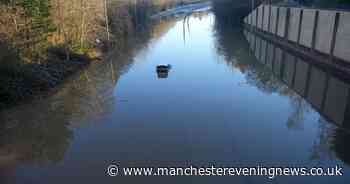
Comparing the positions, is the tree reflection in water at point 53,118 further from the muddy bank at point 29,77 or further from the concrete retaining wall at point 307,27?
the concrete retaining wall at point 307,27

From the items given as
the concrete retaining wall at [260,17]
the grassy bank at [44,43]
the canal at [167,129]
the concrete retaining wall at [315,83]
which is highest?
the concrete retaining wall at [260,17]

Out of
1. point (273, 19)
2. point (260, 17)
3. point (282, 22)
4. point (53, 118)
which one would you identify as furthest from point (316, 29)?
point (53, 118)

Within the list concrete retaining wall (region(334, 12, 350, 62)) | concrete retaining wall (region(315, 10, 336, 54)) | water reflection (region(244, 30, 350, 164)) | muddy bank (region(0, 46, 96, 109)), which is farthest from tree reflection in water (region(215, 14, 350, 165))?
muddy bank (region(0, 46, 96, 109))

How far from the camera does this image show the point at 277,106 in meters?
18.4

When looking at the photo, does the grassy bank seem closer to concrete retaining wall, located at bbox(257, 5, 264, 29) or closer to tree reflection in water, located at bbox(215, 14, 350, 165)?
tree reflection in water, located at bbox(215, 14, 350, 165)

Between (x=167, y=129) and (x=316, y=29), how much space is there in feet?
65.8

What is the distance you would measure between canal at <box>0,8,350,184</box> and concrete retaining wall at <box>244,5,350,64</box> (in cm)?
290

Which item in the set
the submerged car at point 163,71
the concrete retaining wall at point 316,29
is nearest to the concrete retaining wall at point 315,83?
Result: the concrete retaining wall at point 316,29

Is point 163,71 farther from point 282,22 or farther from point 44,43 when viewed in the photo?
point 282,22

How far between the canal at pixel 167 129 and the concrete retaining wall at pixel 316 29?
2900mm

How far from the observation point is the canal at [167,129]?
39.0 feet

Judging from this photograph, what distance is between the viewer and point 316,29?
2766 centimetres

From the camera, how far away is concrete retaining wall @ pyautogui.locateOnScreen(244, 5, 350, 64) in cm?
2314

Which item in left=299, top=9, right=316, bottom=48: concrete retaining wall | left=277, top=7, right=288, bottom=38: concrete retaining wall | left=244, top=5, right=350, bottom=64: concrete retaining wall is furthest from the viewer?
left=277, top=7, right=288, bottom=38: concrete retaining wall
